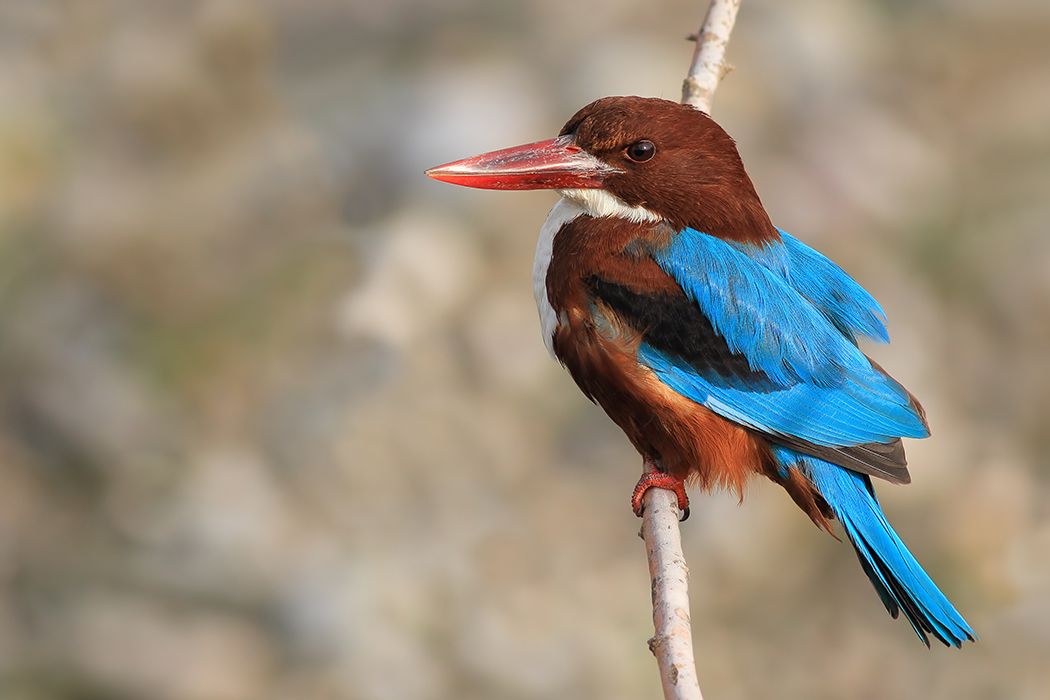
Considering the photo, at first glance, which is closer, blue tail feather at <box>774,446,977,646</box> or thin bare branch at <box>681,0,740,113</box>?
blue tail feather at <box>774,446,977,646</box>

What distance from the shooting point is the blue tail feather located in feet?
7.66

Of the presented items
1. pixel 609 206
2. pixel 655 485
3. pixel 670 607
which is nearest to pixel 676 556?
pixel 670 607

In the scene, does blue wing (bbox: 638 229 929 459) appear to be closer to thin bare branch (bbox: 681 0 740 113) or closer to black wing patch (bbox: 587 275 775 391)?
black wing patch (bbox: 587 275 775 391)

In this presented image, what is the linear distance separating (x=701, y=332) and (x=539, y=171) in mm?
510

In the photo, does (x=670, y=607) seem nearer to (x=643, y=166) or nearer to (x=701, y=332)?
(x=701, y=332)

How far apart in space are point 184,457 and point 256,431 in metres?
0.29

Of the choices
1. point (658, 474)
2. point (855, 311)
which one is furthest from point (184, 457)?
point (855, 311)

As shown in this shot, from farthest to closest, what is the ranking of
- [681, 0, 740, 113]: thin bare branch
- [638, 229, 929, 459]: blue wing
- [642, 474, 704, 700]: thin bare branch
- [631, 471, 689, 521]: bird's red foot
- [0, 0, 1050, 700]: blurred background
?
[0, 0, 1050, 700]: blurred background → [681, 0, 740, 113]: thin bare branch → [631, 471, 689, 521]: bird's red foot → [638, 229, 929, 459]: blue wing → [642, 474, 704, 700]: thin bare branch

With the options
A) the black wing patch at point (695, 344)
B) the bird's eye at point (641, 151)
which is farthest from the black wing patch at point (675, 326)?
the bird's eye at point (641, 151)

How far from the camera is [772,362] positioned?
93.1 inches

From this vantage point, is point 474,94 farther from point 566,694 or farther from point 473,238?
point 566,694

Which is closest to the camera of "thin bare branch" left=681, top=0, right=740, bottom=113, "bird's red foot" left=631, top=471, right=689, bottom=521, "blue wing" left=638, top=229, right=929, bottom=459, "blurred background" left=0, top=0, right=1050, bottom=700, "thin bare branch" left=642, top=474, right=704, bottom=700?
"thin bare branch" left=642, top=474, right=704, bottom=700

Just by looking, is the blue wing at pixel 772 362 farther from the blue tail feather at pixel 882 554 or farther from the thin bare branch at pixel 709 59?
the thin bare branch at pixel 709 59

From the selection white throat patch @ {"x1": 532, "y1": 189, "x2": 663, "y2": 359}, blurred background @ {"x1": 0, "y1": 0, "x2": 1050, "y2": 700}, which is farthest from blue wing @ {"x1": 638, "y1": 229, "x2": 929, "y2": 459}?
blurred background @ {"x1": 0, "y1": 0, "x2": 1050, "y2": 700}
